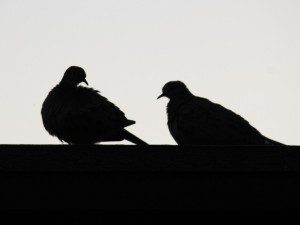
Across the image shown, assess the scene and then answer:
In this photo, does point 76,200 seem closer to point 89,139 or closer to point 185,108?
point 89,139

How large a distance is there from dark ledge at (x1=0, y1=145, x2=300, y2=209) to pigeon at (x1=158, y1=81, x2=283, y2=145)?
2.74 meters

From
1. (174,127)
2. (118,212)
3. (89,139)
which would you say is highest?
(174,127)

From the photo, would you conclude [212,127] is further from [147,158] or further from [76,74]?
[147,158]

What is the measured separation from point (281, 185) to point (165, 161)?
0.41m

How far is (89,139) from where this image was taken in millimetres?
4746

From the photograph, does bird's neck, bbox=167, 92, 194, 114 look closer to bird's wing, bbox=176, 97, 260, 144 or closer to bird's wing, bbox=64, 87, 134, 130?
bird's wing, bbox=176, 97, 260, 144

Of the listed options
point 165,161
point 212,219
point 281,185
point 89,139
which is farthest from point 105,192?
point 89,139

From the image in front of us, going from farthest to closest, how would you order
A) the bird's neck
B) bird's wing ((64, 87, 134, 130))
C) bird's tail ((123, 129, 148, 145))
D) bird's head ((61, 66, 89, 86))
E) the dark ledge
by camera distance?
1. bird's head ((61, 66, 89, 86))
2. the bird's neck
3. bird's tail ((123, 129, 148, 145))
4. bird's wing ((64, 87, 134, 130))
5. the dark ledge

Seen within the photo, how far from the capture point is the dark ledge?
6.36 feet

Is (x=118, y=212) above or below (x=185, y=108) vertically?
below

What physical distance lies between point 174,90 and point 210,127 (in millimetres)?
1869

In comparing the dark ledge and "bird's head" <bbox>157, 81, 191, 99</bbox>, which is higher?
"bird's head" <bbox>157, 81, 191, 99</bbox>

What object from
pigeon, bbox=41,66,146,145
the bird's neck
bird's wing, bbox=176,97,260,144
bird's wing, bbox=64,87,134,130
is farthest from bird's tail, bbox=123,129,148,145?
the bird's neck

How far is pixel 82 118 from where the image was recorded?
15.1ft
